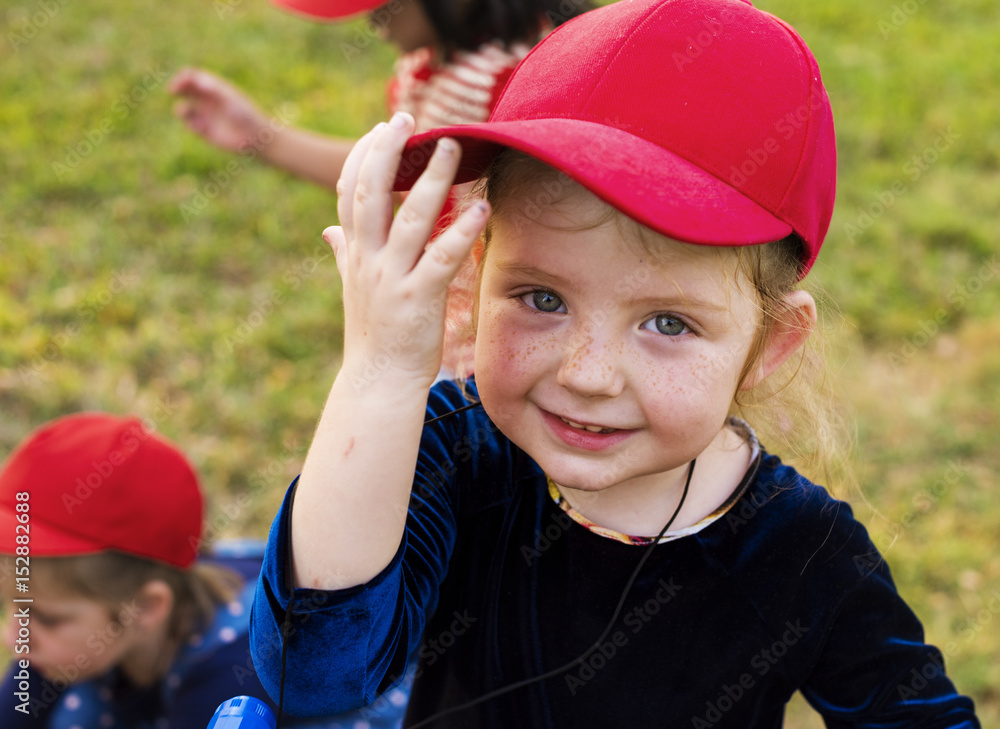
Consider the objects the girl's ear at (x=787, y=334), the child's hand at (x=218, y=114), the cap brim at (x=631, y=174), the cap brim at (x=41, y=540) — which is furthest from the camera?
the child's hand at (x=218, y=114)

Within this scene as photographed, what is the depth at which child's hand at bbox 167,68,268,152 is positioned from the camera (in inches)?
125

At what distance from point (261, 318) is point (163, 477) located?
1.54 meters

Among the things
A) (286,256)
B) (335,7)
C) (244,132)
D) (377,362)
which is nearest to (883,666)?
(377,362)

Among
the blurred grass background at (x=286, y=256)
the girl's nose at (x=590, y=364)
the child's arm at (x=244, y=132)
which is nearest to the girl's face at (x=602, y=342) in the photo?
the girl's nose at (x=590, y=364)

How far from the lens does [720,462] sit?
132cm

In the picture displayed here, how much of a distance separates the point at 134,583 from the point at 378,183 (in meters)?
1.61

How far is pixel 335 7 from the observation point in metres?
2.55

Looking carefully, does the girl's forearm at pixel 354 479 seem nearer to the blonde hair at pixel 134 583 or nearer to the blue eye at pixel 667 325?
the blue eye at pixel 667 325

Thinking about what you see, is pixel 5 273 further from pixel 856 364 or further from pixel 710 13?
pixel 710 13

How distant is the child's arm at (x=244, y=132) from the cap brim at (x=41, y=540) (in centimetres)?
146

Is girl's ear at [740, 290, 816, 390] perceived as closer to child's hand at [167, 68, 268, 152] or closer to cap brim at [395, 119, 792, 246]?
cap brim at [395, 119, 792, 246]

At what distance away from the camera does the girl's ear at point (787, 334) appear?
3.82 feet

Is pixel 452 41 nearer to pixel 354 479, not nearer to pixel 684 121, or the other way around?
pixel 684 121

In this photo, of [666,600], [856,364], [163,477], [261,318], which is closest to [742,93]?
[666,600]
